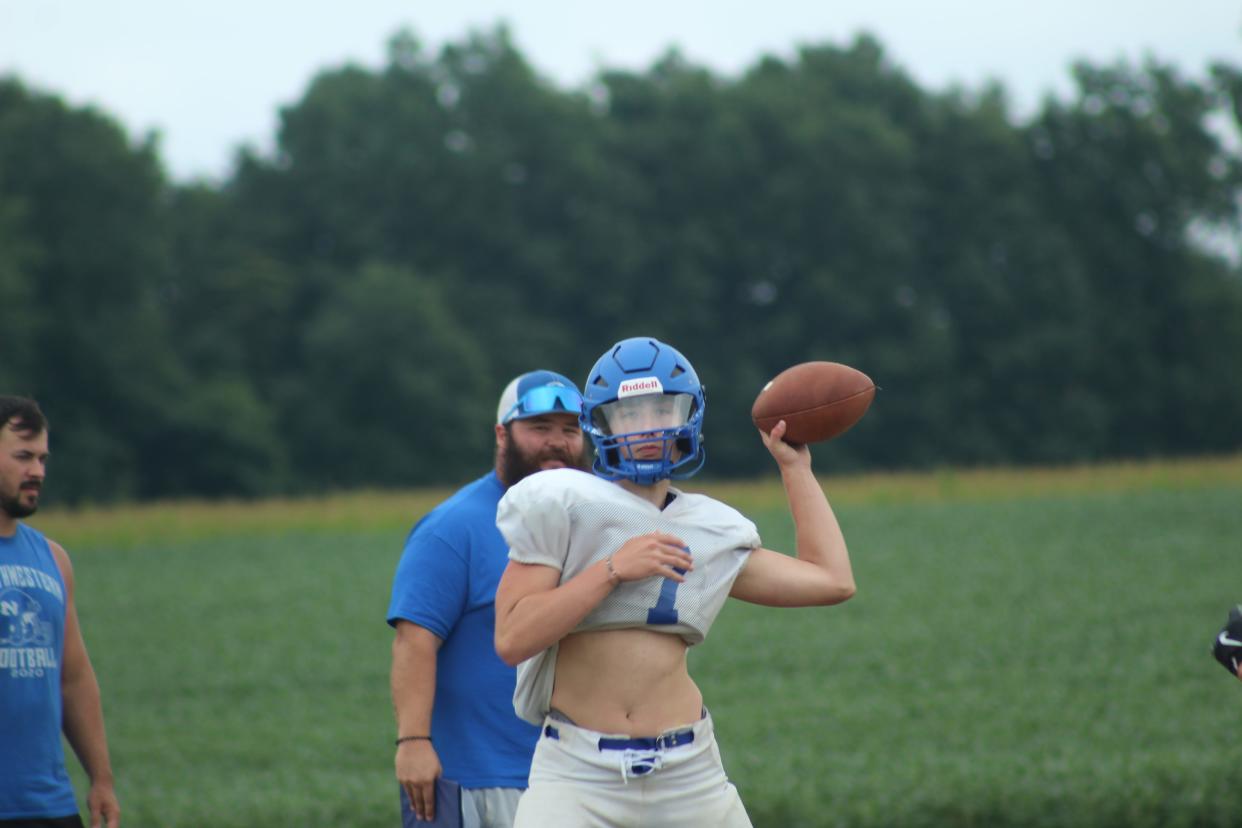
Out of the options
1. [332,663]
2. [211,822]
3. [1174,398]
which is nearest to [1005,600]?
[332,663]

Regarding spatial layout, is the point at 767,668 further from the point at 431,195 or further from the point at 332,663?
the point at 431,195

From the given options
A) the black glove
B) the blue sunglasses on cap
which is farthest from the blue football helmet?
the black glove

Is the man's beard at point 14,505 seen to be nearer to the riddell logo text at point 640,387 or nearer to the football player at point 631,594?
the football player at point 631,594

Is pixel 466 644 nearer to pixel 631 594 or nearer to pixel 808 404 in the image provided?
pixel 631 594

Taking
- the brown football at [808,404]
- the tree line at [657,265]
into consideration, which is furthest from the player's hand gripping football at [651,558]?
the tree line at [657,265]

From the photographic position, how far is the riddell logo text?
380 centimetres

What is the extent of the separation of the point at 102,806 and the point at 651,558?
247 cm

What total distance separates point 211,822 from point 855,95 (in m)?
54.5

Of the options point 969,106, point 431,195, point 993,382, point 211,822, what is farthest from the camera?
point 969,106

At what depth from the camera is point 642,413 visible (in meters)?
3.83

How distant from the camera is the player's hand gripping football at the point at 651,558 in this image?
11.8 feet

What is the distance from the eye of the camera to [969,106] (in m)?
60.7

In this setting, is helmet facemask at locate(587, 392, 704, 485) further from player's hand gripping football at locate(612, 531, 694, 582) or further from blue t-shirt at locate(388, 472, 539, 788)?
blue t-shirt at locate(388, 472, 539, 788)

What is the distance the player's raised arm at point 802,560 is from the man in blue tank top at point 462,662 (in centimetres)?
102
